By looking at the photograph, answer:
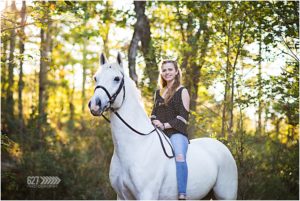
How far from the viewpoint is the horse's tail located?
230 inches

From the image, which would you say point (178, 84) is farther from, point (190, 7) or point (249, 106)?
point (190, 7)

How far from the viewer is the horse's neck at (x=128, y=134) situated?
188 inches

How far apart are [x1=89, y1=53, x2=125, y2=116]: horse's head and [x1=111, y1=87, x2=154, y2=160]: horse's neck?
0.42ft

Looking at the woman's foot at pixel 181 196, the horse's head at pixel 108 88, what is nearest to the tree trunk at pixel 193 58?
the woman's foot at pixel 181 196

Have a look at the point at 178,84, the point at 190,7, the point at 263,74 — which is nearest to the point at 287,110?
the point at 263,74

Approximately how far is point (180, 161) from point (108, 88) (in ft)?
3.87

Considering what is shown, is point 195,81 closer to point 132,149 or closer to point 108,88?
point 132,149

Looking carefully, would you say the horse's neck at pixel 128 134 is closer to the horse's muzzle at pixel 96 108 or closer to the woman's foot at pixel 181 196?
the horse's muzzle at pixel 96 108

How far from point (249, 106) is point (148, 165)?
4.83 metres

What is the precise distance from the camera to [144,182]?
4.66 m

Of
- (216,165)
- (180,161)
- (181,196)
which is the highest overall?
(180,161)

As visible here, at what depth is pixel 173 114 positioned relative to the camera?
5309 mm

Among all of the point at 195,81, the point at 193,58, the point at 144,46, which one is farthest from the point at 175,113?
the point at 144,46

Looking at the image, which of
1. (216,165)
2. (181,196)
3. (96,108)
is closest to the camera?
(96,108)
